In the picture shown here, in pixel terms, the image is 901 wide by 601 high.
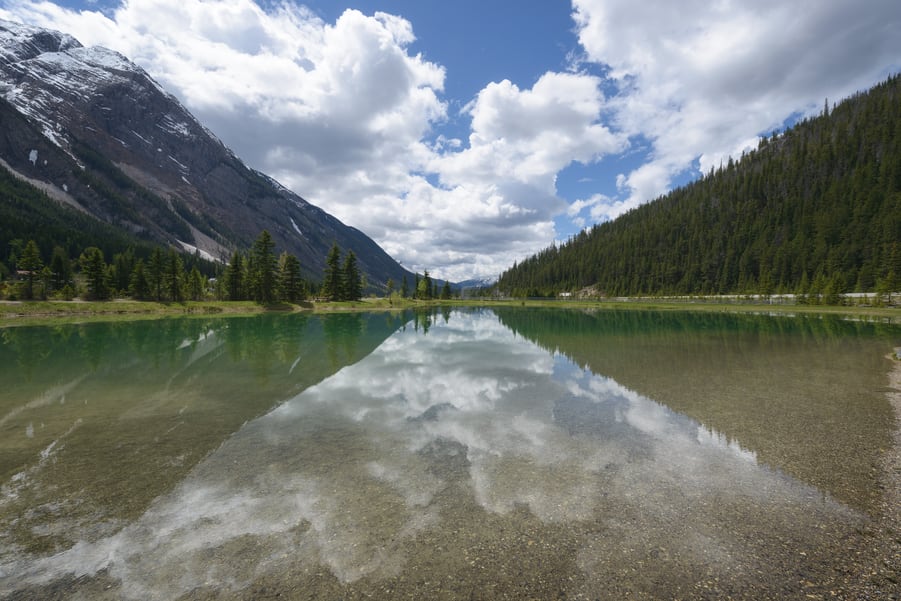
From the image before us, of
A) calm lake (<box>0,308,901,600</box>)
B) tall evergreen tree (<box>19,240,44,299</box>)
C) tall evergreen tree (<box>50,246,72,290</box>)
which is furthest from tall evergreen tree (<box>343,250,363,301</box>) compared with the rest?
calm lake (<box>0,308,901,600</box>)

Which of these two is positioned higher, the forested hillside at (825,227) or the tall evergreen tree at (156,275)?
the forested hillside at (825,227)

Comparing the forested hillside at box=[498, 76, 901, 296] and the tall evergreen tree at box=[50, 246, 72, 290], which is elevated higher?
the forested hillside at box=[498, 76, 901, 296]

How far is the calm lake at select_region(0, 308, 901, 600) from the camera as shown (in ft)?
21.2

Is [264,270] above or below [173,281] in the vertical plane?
above

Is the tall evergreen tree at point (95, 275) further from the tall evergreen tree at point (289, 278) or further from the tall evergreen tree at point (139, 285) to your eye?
the tall evergreen tree at point (289, 278)

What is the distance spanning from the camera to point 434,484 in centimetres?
982

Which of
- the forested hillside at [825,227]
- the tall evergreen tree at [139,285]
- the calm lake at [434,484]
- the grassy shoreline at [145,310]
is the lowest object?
the calm lake at [434,484]

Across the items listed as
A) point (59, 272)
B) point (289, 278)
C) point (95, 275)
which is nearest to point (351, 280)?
point (289, 278)

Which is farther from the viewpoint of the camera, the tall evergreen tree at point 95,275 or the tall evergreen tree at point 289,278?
the tall evergreen tree at point 289,278

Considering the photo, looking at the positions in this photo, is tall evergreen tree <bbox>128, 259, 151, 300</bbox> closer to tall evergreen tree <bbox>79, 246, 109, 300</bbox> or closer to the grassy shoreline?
tall evergreen tree <bbox>79, 246, 109, 300</bbox>

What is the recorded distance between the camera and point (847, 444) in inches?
481

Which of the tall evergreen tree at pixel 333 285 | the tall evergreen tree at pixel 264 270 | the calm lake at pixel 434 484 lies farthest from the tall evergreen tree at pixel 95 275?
the calm lake at pixel 434 484

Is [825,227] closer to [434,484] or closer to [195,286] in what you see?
[434,484]

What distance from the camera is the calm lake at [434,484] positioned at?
21.2 feet
